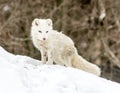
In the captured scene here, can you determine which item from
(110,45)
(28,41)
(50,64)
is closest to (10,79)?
(50,64)

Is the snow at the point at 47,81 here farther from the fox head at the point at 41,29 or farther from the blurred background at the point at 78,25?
the blurred background at the point at 78,25

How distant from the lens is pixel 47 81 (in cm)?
827

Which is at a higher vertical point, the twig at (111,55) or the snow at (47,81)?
the snow at (47,81)

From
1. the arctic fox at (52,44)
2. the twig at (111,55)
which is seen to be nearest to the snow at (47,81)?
the arctic fox at (52,44)

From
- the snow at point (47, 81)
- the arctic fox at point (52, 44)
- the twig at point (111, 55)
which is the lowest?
the twig at point (111, 55)

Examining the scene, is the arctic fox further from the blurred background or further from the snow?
the blurred background

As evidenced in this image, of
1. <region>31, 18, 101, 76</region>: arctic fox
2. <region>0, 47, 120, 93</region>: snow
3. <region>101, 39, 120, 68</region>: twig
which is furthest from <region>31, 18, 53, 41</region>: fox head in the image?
<region>101, 39, 120, 68</region>: twig

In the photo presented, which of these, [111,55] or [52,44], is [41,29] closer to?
[52,44]

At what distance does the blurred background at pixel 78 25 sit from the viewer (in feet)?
65.0

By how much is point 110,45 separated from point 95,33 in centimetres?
76

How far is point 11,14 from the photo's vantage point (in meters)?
20.0

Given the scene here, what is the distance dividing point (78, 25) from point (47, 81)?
45.7 ft

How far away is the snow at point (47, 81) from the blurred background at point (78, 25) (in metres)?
10.2

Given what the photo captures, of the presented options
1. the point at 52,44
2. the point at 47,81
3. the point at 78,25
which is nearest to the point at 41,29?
the point at 52,44
